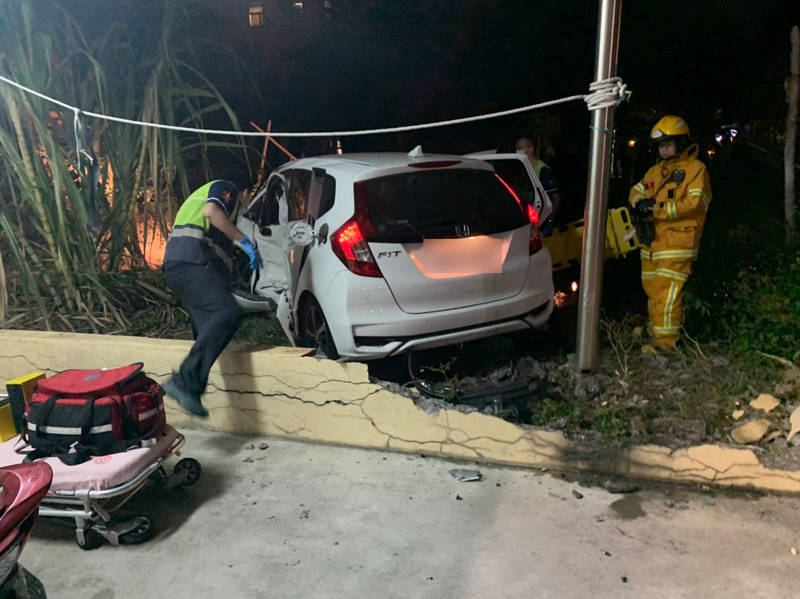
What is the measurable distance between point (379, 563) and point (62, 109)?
454 centimetres

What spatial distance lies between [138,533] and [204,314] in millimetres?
1459

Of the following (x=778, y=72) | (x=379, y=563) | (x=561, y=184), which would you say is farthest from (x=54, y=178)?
(x=778, y=72)

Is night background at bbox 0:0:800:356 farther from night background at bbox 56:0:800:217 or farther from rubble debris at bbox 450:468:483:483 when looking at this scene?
rubble debris at bbox 450:468:483:483

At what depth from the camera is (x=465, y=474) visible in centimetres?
340

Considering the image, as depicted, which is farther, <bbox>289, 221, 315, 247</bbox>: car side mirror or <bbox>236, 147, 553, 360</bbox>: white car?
<bbox>289, 221, 315, 247</bbox>: car side mirror

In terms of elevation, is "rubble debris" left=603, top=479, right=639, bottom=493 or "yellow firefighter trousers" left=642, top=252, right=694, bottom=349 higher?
"yellow firefighter trousers" left=642, top=252, right=694, bottom=349

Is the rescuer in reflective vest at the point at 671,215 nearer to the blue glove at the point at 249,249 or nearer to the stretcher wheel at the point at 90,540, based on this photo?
the blue glove at the point at 249,249

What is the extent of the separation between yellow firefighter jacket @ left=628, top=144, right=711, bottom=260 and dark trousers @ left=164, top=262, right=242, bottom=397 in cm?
295

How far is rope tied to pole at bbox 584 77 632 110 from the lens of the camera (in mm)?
3299

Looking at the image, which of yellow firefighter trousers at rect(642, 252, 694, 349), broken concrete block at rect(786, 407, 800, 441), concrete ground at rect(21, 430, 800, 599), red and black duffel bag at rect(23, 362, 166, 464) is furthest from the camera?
yellow firefighter trousers at rect(642, 252, 694, 349)

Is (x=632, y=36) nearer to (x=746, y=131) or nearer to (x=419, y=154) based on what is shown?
(x=746, y=131)

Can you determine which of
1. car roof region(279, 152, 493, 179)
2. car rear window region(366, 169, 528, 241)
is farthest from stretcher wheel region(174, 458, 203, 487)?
car roof region(279, 152, 493, 179)

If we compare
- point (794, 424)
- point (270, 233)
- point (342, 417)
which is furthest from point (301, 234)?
point (794, 424)

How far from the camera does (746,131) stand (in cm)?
779
